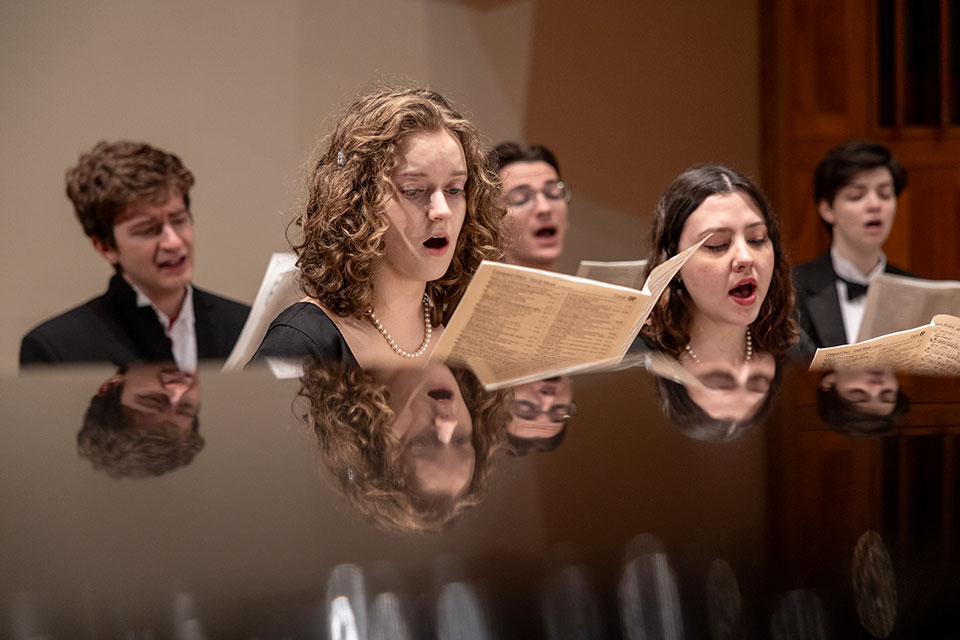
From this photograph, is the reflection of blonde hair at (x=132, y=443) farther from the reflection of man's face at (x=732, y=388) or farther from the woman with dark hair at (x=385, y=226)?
the woman with dark hair at (x=385, y=226)

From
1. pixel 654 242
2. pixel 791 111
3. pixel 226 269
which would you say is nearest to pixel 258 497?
pixel 654 242

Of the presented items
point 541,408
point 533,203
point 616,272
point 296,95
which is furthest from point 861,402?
point 296,95

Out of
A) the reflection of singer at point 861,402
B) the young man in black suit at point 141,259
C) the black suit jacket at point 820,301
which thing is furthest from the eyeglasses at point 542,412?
the black suit jacket at point 820,301

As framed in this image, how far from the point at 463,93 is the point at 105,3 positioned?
5.23 feet

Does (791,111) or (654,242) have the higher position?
(791,111)

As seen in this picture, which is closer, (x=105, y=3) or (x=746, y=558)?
(x=746, y=558)

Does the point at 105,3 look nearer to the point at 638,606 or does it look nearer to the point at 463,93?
the point at 463,93

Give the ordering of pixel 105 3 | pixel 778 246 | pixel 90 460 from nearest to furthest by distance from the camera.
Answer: pixel 90 460 < pixel 778 246 < pixel 105 3

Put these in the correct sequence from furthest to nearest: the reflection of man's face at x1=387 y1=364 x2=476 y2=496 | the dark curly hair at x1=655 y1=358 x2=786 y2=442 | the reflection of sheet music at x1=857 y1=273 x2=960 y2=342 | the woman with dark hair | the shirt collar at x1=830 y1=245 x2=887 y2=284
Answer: the shirt collar at x1=830 y1=245 x2=887 y2=284
the reflection of sheet music at x1=857 y1=273 x2=960 y2=342
the woman with dark hair
the dark curly hair at x1=655 y1=358 x2=786 y2=442
the reflection of man's face at x1=387 y1=364 x2=476 y2=496

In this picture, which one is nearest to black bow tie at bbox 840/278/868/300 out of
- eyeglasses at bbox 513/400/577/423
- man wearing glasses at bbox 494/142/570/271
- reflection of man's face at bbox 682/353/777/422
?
man wearing glasses at bbox 494/142/570/271

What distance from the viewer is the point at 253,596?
0.30 m

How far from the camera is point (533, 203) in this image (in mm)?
3150

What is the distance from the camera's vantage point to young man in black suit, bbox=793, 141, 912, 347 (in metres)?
3.27

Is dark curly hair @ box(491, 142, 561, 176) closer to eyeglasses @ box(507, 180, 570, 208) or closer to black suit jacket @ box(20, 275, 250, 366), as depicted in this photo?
eyeglasses @ box(507, 180, 570, 208)
